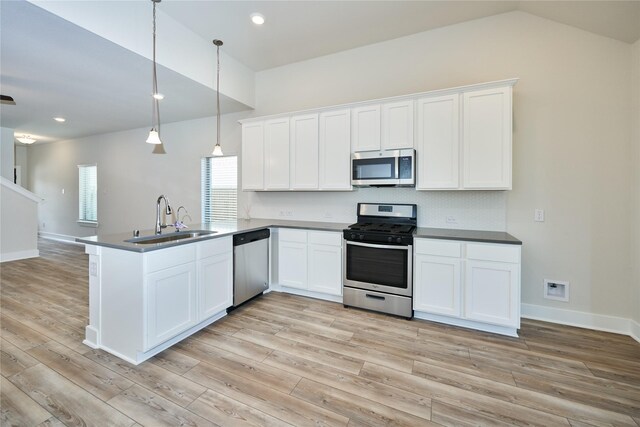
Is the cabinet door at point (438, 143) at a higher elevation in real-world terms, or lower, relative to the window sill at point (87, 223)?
higher

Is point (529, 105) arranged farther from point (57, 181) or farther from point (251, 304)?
point (57, 181)

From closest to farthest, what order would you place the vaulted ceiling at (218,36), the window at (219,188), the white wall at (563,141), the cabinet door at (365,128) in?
1. the vaulted ceiling at (218,36)
2. the white wall at (563,141)
3. the cabinet door at (365,128)
4. the window at (219,188)

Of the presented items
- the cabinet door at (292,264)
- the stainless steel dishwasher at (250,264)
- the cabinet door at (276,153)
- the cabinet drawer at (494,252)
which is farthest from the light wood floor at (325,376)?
the cabinet door at (276,153)

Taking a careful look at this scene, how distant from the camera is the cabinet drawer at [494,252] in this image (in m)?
2.49

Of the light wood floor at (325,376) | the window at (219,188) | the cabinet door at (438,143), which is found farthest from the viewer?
the window at (219,188)

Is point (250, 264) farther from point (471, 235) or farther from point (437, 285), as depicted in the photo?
point (471, 235)

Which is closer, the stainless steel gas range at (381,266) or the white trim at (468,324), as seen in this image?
the white trim at (468,324)

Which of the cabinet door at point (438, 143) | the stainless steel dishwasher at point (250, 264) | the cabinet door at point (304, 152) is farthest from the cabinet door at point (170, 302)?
the cabinet door at point (438, 143)

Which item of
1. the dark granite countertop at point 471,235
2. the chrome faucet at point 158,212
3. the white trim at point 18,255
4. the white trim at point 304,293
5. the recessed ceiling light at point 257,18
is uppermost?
the recessed ceiling light at point 257,18

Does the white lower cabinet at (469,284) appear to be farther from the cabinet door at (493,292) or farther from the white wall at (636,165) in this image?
the white wall at (636,165)

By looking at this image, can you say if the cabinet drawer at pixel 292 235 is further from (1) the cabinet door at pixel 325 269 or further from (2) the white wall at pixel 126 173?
(2) the white wall at pixel 126 173

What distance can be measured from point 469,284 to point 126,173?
276 inches

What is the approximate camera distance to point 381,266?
303 cm

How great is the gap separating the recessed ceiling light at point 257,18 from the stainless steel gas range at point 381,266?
2.58m
